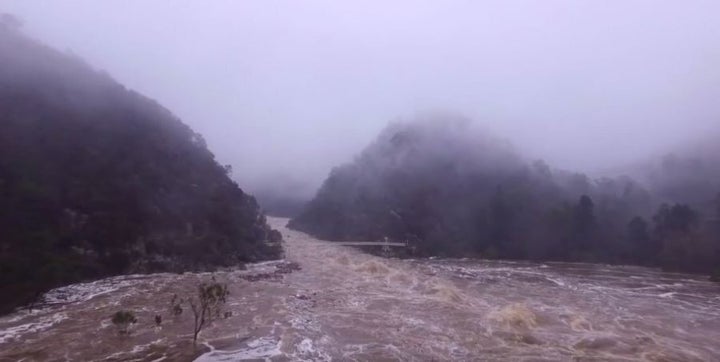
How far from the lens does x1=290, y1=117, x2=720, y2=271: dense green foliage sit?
9344cm

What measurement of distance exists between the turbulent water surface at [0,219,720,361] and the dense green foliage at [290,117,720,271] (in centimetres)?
2968

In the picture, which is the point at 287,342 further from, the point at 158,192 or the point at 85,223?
the point at 158,192

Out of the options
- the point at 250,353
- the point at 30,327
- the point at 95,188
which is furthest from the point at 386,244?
the point at 250,353

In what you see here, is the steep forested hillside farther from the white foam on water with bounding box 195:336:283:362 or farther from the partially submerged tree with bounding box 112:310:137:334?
the white foam on water with bounding box 195:336:283:362

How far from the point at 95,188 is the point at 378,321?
3647 cm

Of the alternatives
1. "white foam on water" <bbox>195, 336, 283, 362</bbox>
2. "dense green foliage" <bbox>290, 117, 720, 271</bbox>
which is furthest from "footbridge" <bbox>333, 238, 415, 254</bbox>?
"white foam on water" <bbox>195, 336, 283, 362</bbox>

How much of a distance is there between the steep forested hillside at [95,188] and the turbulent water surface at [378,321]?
3568 millimetres

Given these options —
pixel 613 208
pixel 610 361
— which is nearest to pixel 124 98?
pixel 610 361

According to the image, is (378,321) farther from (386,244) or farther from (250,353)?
(386,244)

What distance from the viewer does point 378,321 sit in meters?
40.2

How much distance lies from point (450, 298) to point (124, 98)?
55.4m

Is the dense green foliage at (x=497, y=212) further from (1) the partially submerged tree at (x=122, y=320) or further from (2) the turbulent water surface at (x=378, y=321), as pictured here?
(1) the partially submerged tree at (x=122, y=320)

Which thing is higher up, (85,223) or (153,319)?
(85,223)

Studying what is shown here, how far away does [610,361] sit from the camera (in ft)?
104
